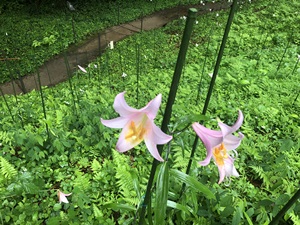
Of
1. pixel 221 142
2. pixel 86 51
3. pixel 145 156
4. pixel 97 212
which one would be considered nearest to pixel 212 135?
pixel 221 142

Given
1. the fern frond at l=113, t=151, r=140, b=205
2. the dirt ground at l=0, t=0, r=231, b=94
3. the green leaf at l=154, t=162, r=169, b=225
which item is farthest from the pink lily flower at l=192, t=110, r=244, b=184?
the dirt ground at l=0, t=0, r=231, b=94

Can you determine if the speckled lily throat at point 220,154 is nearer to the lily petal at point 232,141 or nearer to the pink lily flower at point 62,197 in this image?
the lily petal at point 232,141

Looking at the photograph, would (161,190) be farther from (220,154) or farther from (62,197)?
(62,197)

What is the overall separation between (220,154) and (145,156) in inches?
58.8

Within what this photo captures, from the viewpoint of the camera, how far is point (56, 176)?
2.11m

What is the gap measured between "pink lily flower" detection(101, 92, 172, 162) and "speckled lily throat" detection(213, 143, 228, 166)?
10.0 inches

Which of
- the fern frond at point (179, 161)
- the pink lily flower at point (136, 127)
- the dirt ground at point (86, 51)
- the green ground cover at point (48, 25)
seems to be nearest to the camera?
the pink lily flower at point (136, 127)

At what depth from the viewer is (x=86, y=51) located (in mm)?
6965

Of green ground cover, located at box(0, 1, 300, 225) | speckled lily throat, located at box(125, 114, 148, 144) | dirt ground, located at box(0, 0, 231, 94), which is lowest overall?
dirt ground, located at box(0, 0, 231, 94)

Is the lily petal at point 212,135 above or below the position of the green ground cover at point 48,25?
above

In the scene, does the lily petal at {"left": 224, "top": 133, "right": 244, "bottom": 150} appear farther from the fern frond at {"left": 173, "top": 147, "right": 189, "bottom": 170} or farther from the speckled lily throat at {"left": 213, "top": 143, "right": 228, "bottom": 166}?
the fern frond at {"left": 173, "top": 147, "right": 189, "bottom": 170}

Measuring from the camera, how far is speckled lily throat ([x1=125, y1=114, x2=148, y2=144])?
846 millimetres

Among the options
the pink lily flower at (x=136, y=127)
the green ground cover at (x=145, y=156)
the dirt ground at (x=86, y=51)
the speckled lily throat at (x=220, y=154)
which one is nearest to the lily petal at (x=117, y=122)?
the pink lily flower at (x=136, y=127)

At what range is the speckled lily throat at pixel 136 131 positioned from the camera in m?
0.85
